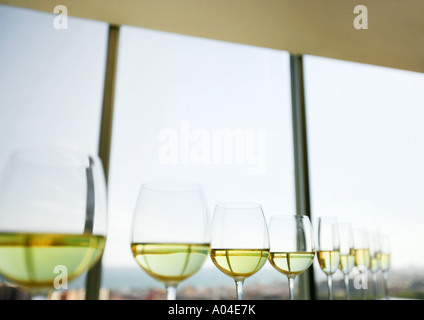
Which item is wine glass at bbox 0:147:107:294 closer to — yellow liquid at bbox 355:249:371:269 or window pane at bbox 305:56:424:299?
yellow liquid at bbox 355:249:371:269

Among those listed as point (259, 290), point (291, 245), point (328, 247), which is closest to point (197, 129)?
point (259, 290)

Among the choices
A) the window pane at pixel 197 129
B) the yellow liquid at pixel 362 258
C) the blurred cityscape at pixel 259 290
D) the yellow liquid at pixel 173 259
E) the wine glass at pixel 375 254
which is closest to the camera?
the yellow liquid at pixel 173 259

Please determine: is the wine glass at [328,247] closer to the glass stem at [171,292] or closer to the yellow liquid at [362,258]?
the yellow liquid at [362,258]

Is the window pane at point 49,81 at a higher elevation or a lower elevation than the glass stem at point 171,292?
higher

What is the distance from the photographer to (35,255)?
0.28 metres

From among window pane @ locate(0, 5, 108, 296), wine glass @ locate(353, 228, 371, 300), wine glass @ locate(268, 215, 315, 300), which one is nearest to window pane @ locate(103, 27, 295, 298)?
window pane @ locate(0, 5, 108, 296)

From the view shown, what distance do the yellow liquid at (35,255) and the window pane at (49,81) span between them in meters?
1.83

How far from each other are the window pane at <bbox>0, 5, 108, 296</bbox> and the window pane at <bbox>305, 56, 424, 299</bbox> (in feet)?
5.15

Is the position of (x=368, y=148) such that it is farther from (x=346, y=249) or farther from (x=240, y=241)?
(x=240, y=241)

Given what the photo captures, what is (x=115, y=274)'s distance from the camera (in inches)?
81.5

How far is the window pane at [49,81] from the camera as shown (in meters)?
2.02

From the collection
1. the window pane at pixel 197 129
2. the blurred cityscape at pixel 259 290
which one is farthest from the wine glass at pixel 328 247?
the window pane at pixel 197 129

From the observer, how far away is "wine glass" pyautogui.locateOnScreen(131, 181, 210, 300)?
395mm
